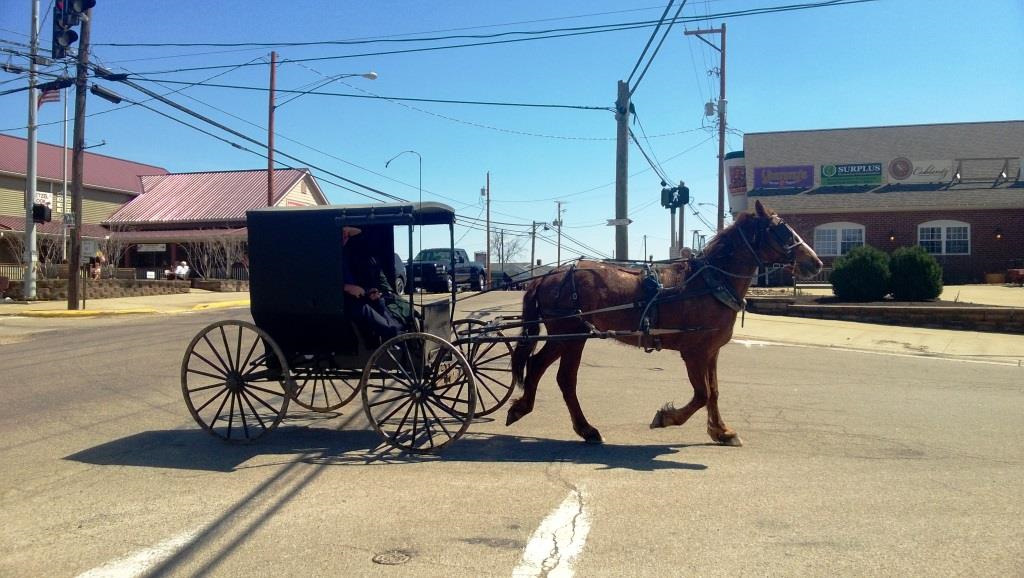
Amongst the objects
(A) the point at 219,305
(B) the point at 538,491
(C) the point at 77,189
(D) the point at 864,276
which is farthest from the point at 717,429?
(A) the point at 219,305

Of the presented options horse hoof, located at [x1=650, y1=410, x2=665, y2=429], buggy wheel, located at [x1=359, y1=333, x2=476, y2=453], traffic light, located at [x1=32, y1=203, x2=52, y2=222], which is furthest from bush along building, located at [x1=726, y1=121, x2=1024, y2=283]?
buggy wheel, located at [x1=359, y1=333, x2=476, y2=453]

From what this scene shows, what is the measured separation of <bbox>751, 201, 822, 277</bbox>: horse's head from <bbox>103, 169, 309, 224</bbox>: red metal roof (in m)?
38.3

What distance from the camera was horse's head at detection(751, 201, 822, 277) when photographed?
723cm

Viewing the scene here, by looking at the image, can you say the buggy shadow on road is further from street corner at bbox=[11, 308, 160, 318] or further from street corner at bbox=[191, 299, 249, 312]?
street corner at bbox=[191, 299, 249, 312]

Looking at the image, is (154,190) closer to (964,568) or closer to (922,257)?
(922,257)

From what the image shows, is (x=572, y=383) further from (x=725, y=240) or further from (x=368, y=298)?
(x=368, y=298)

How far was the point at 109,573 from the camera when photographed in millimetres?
4273

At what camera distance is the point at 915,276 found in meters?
20.0

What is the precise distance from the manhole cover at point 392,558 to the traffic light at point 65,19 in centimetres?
1413

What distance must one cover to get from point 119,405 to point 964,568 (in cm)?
856

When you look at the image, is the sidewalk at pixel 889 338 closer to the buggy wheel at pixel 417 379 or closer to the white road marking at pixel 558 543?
the buggy wheel at pixel 417 379

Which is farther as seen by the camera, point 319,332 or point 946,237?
point 946,237

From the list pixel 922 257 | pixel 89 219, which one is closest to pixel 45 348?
pixel 922 257

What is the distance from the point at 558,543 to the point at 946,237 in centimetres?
3572
